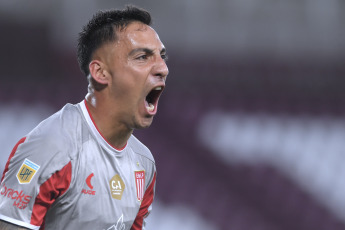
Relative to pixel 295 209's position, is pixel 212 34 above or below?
above

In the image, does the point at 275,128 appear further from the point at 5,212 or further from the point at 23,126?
the point at 5,212

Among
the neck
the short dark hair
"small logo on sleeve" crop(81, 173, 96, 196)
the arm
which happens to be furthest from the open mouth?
the arm

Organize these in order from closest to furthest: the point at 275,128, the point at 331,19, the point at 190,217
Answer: the point at 190,217 → the point at 275,128 → the point at 331,19

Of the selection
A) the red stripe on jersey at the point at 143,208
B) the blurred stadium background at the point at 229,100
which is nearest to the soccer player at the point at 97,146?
the red stripe on jersey at the point at 143,208

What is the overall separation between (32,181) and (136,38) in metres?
0.76

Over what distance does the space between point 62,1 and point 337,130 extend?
354cm

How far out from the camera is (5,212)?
216cm

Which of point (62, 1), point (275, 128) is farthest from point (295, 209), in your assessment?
point (62, 1)

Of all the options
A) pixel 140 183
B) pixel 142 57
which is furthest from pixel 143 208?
pixel 142 57

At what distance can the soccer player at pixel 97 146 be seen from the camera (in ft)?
7.18

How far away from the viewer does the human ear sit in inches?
98.7

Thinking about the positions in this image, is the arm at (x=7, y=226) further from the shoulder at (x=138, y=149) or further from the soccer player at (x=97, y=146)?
the shoulder at (x=138, y=149)

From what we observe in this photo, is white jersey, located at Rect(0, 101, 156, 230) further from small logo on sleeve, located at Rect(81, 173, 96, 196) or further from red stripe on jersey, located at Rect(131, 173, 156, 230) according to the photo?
red stripe on jersey, located at Rect(131, 173, 156, 230)

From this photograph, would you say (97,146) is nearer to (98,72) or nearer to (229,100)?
(98,72)
